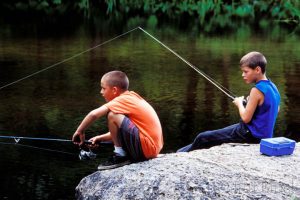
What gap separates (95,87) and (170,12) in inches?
631

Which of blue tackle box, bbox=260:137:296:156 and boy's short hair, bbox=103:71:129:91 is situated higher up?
boy's short hair, bbox=103:71:129:91

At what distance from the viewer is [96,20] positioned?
2281 centimetres

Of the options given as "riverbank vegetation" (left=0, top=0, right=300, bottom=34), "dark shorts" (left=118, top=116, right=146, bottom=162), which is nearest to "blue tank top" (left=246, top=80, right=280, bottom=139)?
"dark shorts" (left=118, top=116, right=146, bottom=162)

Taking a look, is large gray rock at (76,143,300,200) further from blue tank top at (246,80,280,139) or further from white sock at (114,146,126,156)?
blue tank top at (246,80,280,139)

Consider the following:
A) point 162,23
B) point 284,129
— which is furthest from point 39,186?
point 162,23

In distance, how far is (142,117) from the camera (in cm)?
474

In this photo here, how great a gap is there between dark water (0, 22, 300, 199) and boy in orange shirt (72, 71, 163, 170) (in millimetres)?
916

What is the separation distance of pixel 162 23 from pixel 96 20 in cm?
245

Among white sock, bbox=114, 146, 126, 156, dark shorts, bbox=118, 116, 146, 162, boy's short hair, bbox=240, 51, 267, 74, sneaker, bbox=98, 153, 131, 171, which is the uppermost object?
boy's short hair, bbox=240, 51, 267, 74

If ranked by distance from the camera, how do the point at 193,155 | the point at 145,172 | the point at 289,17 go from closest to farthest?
the point at 145,172 < the point at 193,155 < the point at 289,17

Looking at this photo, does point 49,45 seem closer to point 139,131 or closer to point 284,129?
point 284,129

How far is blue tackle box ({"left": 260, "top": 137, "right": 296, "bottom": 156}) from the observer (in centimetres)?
488

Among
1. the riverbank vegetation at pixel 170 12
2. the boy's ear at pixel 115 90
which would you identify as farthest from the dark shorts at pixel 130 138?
the riverbank vegetation at pixel 170 12

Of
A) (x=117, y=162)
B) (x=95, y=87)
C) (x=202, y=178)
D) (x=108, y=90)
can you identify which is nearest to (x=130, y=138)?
(x=117, y=162)
